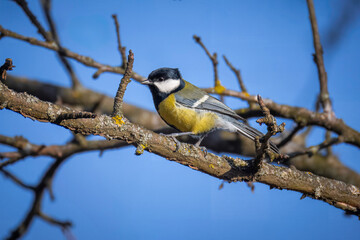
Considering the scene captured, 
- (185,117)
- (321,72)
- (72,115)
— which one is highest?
(321,72)

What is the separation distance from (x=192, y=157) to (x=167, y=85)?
95 cm

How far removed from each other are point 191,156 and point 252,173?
0.32m

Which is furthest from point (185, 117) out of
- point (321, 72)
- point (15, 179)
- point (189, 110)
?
point (15, 179)

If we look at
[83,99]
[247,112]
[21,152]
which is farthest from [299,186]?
[83,99]

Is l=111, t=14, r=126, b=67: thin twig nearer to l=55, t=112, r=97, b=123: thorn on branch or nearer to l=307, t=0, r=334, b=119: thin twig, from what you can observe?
l=55, t=112, r=97, b=123: thorn on branch

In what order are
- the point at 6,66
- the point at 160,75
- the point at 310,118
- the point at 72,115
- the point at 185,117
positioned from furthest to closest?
the point at 310,118
the point at 160,75
the point at 185,117
the point at 72,115
the point at 6,66

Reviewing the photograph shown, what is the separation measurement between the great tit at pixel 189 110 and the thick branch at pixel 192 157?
0.52 metres

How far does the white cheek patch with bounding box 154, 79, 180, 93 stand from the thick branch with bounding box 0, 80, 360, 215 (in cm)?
84

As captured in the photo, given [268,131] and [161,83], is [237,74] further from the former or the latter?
[268,131]

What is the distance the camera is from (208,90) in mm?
2637

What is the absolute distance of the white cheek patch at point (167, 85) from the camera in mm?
2389

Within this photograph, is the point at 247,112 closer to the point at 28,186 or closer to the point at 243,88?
the point at 243,88

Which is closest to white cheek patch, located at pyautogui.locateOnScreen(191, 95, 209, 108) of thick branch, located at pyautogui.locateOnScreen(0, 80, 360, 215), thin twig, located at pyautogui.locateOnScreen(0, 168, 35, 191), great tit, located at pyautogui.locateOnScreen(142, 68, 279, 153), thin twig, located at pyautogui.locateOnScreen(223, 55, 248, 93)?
great tit, located at pyautogui.locateOnScreen(142, 68, 279, 153)

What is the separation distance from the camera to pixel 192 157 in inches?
63.3
